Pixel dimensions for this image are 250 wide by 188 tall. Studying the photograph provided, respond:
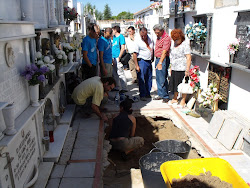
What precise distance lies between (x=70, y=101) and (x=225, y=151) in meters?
4.10

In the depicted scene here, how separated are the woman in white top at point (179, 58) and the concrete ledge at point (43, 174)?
3.93m

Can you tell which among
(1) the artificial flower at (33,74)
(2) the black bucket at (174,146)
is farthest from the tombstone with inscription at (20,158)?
(2) the black bucket at (174,146)

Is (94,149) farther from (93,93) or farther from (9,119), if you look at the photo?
(9,119)

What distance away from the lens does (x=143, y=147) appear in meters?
5.84

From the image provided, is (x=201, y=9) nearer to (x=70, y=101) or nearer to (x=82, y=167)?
(x=70, y=101)

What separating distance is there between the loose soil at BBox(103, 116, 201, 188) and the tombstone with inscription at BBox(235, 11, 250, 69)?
6.64ft

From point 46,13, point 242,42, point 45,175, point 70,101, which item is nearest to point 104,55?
point 70,101

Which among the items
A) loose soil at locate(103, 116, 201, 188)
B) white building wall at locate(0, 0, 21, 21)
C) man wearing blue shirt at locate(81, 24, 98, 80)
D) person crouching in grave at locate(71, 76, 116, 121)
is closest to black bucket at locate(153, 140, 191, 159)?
loose soil at locate(103, 116, 201, 188)

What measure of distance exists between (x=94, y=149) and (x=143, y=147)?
4.77 feet

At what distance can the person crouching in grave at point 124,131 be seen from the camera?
5034 millimetres

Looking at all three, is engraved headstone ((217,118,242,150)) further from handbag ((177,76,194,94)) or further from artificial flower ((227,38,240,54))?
handbag ((177,76,194,94))

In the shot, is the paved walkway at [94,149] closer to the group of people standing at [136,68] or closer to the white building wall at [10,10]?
the group of people standing at [136,68]

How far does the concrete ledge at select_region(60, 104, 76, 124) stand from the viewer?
5.62 m

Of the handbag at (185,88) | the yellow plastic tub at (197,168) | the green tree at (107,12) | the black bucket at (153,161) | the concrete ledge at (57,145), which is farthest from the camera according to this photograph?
the green tree at (107,12)
